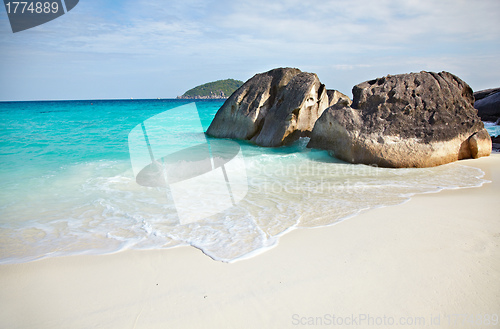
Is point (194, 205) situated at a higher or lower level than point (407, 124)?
lower

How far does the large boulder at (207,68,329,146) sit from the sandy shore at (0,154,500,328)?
6.13 metres

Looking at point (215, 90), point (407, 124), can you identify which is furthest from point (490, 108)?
point (215, 90)

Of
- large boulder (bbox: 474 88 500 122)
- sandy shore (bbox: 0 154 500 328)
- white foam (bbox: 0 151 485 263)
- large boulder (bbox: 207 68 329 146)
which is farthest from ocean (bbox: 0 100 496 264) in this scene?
large boulder (bbox: 474 88 500 122)

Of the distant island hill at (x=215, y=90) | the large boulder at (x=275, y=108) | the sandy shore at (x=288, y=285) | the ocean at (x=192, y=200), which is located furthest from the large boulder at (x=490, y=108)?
the distant island hill at (x=215, y=90)

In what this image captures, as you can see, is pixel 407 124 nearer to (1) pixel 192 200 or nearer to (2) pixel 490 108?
(1) pixel 192 200

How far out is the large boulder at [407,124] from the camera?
276 inches

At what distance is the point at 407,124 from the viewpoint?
7.18 metres

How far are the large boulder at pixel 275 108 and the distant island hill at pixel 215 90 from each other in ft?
319

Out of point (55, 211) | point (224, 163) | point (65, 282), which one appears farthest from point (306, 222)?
point (224, 163)

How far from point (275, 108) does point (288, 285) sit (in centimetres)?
781

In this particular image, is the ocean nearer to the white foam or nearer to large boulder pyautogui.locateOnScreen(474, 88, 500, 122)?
the white foam

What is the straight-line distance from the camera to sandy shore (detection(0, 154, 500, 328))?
2.27 meters

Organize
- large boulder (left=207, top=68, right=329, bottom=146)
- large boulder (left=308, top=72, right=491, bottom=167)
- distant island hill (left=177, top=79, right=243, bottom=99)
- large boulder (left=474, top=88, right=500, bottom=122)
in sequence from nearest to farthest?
large boulder (left=308, top=72, right=491, bottom=167) → large boulder (left=207, top=68, right=329, bottom=146) → large boulder (left=474, top=88, right=500, bottom=122) → distant island hill (left=177, top=79, right=243, bottom=99)

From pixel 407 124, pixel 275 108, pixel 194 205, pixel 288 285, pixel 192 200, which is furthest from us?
pixel 275 108
